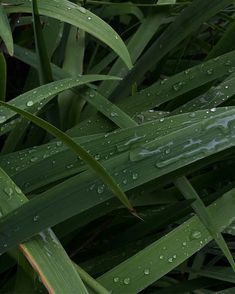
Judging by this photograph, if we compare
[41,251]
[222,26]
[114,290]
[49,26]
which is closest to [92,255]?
[114,290]

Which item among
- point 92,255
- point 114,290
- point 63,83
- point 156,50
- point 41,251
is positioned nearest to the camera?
point 41,251

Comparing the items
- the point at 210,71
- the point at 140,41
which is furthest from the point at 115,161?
the point at 140,41

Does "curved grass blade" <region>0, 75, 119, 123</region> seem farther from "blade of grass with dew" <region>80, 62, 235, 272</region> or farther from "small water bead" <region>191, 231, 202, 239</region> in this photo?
"small water bead" <region>191, 231, 202, 239</region>

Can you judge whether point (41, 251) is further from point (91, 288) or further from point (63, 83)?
point (63, 83)

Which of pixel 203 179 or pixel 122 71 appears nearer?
pixel 203 179

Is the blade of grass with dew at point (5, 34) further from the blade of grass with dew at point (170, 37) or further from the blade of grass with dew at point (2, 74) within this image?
the blade of grass with dew at point (170, 37)

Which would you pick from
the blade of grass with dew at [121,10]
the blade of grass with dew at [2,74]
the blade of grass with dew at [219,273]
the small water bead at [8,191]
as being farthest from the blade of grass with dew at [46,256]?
the blade of grass with dew at [121,10]
